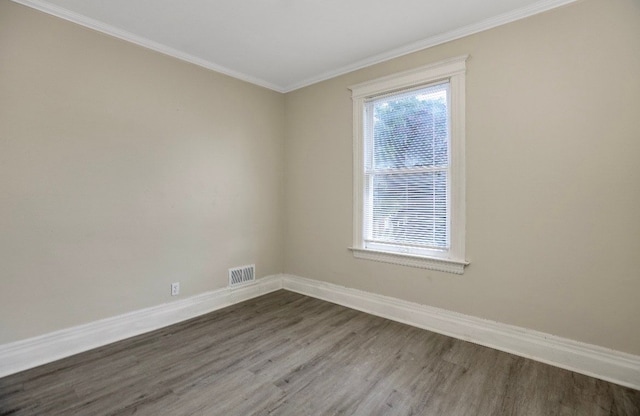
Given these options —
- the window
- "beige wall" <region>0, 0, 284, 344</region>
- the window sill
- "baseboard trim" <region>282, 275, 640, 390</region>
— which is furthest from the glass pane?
"beige wall" <region>0, 0, 284, 344</region>

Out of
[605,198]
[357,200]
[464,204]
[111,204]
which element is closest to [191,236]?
[111,204]

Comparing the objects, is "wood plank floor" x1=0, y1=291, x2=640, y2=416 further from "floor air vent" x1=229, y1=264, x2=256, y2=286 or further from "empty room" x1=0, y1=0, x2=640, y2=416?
"floor air vent" x1=229, y1=264, x2=256, y2=286

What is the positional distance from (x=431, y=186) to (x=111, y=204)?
115 inches

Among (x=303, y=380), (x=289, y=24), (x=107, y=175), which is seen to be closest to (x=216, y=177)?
(x=107, y=175)

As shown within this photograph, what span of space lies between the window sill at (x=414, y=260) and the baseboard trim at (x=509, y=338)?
390 mm

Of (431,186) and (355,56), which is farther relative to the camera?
Result: (355,56)

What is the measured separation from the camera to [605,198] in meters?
2.06

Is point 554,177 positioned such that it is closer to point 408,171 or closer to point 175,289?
A: point 408,171

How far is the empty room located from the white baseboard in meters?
0.01

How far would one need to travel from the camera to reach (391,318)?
9.98ft

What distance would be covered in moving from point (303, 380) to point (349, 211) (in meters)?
1.86

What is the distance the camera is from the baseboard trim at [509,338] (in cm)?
202

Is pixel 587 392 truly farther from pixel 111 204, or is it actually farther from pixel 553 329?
pixel 111 204

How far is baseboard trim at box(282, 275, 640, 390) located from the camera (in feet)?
6.63
